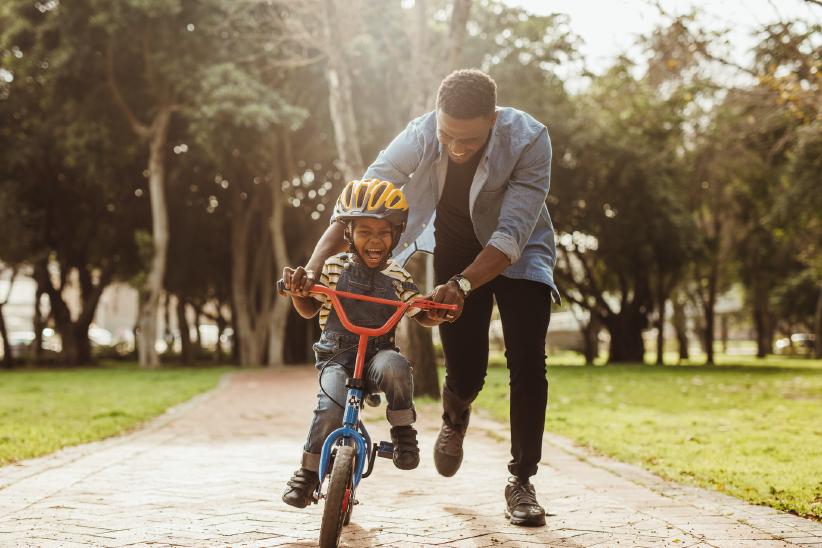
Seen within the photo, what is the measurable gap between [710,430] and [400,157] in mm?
5643

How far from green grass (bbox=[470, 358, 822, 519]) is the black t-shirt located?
209 centimetres

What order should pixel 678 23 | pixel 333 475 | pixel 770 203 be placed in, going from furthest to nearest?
pixel 770 203 < pixel 678 23 < pixel 333 475

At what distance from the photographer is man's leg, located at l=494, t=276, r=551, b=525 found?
4.21m

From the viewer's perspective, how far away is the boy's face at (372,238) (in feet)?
12.4

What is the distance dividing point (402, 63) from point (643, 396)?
10.3 metres

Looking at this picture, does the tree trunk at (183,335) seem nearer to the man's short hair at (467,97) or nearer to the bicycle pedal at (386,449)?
the bicycle pedal at (386,449)

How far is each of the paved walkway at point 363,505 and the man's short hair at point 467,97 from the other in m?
1.84

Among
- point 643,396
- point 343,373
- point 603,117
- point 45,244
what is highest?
point 603,117

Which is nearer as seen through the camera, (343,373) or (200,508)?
(343,373)

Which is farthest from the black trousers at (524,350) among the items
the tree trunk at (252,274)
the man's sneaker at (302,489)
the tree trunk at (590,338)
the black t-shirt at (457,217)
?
the tree trunk at (590,338)

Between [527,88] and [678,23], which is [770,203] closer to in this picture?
[527,88]

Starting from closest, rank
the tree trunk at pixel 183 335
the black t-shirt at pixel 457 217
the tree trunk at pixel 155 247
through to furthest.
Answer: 1. the black t-shirt at pixel 457 217
2. the tree trunk at pixel 155 247
3. the tree trunk at pixel 183 335

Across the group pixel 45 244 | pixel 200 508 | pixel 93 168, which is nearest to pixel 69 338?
pixel 45 244

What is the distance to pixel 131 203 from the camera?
28.6 meters
